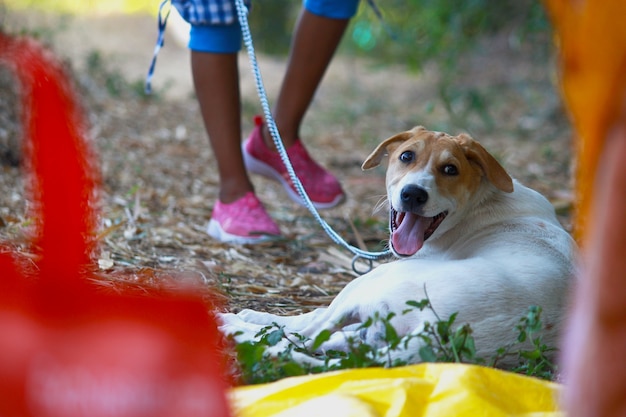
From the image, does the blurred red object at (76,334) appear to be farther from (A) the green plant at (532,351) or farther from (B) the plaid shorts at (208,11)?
(B) the plaid shorts at (208,11)

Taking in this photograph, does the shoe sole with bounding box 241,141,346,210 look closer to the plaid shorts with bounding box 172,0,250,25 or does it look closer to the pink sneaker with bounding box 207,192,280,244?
the pink sneaker with bounding box 207,192,280,244

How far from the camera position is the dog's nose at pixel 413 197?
111 inches

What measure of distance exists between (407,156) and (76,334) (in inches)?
56.5

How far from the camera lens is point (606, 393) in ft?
4.55

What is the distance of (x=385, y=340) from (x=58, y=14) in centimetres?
949

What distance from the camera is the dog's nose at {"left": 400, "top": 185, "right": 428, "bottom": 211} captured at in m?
2.83

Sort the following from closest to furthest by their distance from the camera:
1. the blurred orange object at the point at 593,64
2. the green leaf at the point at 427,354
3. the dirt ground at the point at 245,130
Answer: the blurred orange object at the point at 593,64
the green leaf at the point at 427,354
the dirt ground at the point at 245,130

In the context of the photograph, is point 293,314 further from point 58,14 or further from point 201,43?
point 58,14

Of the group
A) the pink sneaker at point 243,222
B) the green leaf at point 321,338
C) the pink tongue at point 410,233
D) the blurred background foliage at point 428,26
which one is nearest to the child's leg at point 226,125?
the pink sneaker at point 243,222

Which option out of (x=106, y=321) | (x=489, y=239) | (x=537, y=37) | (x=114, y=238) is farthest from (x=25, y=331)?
(x=537, y=37)

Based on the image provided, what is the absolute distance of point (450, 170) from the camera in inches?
114

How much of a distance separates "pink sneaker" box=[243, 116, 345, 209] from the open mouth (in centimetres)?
142

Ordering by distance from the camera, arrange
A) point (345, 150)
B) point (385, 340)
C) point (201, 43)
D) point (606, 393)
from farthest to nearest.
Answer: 1. point (345, 150)
2. point (201, 43)
3. point (385, 340)
4. point (606, 393)

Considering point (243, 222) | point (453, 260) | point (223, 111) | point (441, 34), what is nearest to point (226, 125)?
point (223, 111)
